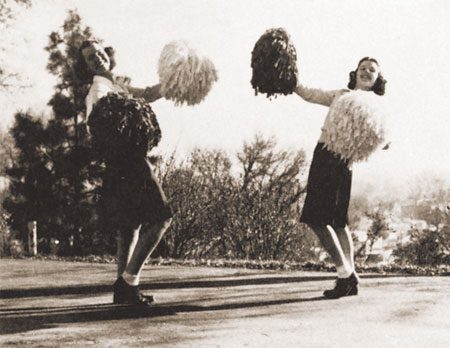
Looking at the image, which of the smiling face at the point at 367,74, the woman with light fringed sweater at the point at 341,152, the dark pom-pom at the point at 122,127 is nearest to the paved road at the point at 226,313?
the woman with light fringed sweater at the point at 341,152

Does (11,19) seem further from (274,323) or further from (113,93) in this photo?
(274,323)

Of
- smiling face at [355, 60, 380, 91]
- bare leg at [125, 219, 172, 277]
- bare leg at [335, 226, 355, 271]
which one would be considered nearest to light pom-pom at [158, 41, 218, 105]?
bare leg at [125, 219, 172, 277]

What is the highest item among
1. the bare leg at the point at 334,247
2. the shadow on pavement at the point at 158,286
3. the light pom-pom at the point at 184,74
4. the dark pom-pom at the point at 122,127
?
the light pom-pom at the point at 184,74

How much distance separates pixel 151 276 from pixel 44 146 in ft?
11.9

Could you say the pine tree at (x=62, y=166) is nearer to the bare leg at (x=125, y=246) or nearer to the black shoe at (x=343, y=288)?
the bare leg at (x=125, y=246)

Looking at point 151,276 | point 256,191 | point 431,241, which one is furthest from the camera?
point 256,191

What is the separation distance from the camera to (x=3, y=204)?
25.6 ft

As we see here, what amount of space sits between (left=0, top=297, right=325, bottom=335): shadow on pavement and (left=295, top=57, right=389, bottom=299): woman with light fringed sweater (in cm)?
32

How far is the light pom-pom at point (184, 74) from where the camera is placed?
3.21 m

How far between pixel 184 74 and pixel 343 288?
1303mm

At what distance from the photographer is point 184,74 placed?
321 cm

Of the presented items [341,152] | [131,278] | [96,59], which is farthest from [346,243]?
[96,59]

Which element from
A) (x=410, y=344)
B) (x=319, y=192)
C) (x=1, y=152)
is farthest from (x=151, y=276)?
(x=1, y=152)

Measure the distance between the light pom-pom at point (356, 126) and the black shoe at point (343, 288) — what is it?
0.61m
